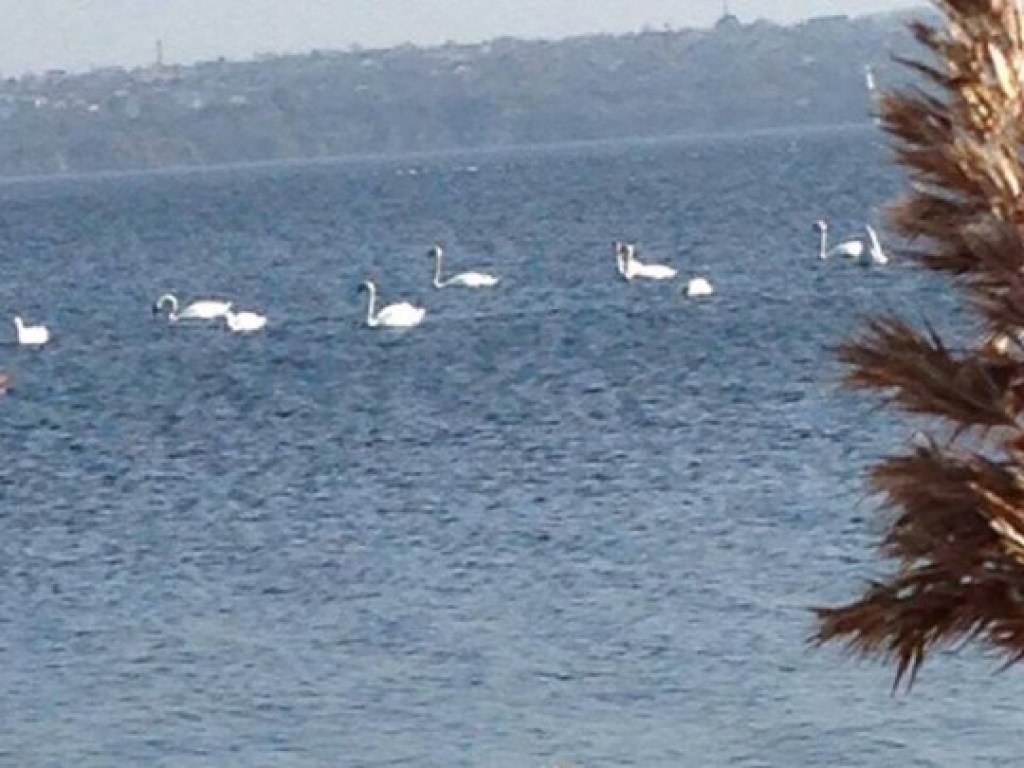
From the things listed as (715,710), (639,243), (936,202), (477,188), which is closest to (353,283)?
(639,243)

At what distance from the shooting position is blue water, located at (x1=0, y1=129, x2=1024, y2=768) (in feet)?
60.5

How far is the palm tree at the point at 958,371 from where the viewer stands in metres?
5.83

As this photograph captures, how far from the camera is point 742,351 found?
44.0m

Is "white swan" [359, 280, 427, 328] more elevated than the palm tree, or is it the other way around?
the palm tree

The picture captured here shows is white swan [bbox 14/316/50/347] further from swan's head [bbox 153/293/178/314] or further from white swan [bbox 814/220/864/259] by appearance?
white swan [bbox 814/220/864/259]

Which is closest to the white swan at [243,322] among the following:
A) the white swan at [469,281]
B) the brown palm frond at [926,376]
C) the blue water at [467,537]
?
the blue water at [467,537]

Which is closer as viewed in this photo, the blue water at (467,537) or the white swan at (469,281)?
the blue water at (467,537)

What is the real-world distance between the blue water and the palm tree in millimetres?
179

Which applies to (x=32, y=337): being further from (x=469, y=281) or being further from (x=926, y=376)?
(x=926, y=376)

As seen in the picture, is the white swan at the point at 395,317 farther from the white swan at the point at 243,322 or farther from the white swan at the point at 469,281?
the white swan at the point at 469,281

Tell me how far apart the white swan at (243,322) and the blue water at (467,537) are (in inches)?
13.5

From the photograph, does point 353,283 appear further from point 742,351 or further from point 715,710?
point 715,710

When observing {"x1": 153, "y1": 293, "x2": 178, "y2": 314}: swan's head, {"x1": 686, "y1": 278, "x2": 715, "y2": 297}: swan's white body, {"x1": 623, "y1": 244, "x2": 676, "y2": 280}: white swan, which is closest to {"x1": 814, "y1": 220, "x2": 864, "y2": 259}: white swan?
{"x1": 623, "y1": 244, "x2": 676, "y2": 280}: white swan

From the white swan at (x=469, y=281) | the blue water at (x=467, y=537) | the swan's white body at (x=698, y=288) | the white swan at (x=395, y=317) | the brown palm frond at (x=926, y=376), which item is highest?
the brown palm frond at (x=926, y=376)
